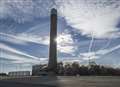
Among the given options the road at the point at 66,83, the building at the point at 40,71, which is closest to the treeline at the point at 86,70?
the building at the point at 40,71

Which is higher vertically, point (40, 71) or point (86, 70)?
point (40, 71)

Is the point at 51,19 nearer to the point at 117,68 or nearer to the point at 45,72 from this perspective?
the point at 45,72

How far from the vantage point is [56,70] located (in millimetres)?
115375

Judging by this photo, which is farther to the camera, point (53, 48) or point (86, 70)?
point (86, 70)

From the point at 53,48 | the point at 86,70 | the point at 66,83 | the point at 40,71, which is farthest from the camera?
the point at 40,71

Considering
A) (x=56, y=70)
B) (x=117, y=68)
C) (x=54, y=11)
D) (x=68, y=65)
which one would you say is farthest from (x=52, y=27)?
(x=117, y=68)

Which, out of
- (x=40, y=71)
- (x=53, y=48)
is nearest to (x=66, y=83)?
(x=53, y=48)

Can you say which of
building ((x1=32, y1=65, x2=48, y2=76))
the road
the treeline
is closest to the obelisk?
the treeline

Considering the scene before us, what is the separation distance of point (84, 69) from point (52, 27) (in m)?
27.3

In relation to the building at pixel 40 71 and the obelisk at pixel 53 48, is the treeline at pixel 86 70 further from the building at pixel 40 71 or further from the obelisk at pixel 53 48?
the building at pixel 40 71

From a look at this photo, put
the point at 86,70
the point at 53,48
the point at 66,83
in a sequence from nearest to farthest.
Result: 1. the point at 66,83
2. the point at 53,48
3. the point at 86,70

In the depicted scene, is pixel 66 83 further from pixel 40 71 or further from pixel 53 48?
pixel 40 71

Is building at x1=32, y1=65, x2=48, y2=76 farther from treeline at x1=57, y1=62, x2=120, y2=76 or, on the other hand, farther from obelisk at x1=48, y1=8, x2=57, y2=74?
treeline at x1=57, y1=62, x2=120, y2=76

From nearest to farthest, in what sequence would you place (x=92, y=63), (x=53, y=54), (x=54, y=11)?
(x=53, y=54) → (x=54, y=11) → (x=92, y=63)
